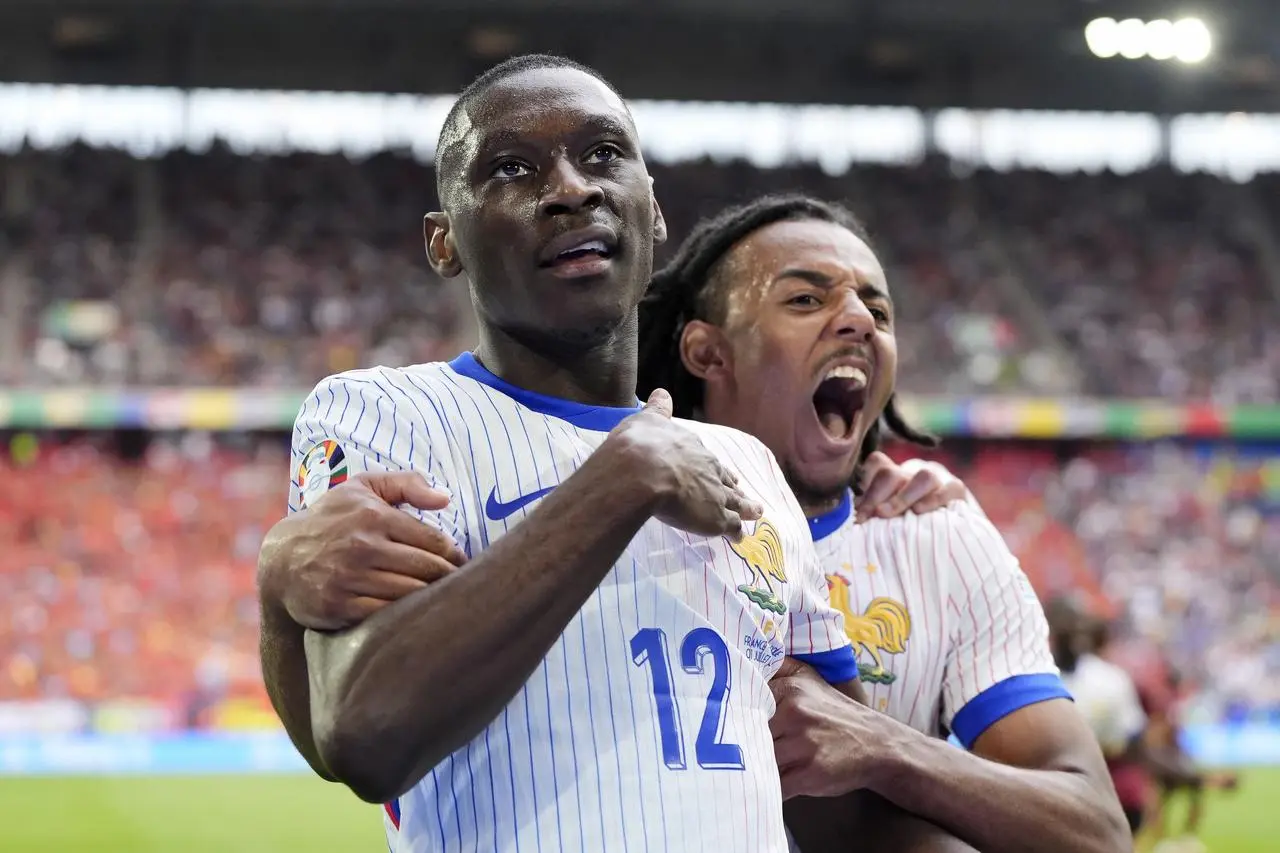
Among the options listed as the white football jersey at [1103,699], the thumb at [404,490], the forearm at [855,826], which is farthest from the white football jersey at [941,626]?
the white football jersey at [1103,699]

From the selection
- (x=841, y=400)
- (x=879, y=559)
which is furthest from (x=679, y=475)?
(x=841, y=400)

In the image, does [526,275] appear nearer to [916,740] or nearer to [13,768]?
[916,740]

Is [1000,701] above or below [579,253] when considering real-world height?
below

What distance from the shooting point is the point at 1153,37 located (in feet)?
73.2

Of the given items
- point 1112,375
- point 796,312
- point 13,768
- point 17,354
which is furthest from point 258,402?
point 796,312

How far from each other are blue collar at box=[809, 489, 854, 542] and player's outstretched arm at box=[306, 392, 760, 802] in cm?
136

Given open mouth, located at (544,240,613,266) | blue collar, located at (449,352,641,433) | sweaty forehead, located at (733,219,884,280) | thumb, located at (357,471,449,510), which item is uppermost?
sweaty forehead, located at (733,219,884,280)

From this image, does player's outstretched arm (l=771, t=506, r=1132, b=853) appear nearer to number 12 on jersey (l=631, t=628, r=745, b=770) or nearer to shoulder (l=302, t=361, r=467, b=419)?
number 12 on jersey (l=631, t=628, r=745, b=770)

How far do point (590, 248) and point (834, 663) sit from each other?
2.89ft

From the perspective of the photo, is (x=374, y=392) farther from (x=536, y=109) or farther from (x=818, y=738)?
(x=818, y=738)

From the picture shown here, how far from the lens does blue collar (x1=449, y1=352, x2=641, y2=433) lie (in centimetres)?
220

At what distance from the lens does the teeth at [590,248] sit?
2111 millimetres

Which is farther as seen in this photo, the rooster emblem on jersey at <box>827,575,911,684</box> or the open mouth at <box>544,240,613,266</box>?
the rooster emblem on jersey at <box>827,575,911,684</box>

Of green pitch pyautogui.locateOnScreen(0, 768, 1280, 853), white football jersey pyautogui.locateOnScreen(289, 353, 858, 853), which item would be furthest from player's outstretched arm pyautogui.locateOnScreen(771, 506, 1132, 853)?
green pitch pyautogui.locateOnScreen(0, 768, 1280, 853)
